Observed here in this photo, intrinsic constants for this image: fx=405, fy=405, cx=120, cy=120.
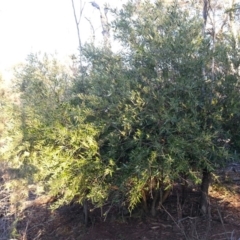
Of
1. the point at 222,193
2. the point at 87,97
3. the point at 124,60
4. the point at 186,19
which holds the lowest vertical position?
the point at 222,193

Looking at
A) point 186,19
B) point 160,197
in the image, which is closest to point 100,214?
point 160,197

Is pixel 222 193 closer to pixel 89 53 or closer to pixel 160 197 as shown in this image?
pixel 160 197

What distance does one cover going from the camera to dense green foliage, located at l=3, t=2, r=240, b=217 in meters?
5.77

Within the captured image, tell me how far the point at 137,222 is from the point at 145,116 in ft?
9.08

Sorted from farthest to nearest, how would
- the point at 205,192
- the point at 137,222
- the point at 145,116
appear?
the point at 137,222 < the point at 205,192 < the point at 145,116

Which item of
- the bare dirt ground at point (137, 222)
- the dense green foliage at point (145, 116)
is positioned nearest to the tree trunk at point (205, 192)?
the bare dirt ground at point (137, 222)

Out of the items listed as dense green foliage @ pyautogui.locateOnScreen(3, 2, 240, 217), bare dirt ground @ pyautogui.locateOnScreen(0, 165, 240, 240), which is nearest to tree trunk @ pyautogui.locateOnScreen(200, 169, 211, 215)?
bare dirt ground @ pyautogui.locateOnScreen(0, 165, 240, 240)

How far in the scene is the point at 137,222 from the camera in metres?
7.68

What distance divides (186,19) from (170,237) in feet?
11.9

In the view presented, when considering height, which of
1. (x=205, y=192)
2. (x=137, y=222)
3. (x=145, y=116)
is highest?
(x=145, y=116)

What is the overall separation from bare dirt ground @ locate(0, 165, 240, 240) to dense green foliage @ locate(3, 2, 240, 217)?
3.39 feet

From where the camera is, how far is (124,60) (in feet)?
21.1

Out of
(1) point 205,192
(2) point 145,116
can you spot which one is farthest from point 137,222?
(2) point 145,116

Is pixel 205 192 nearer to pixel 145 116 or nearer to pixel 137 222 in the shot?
pixel 137 222
